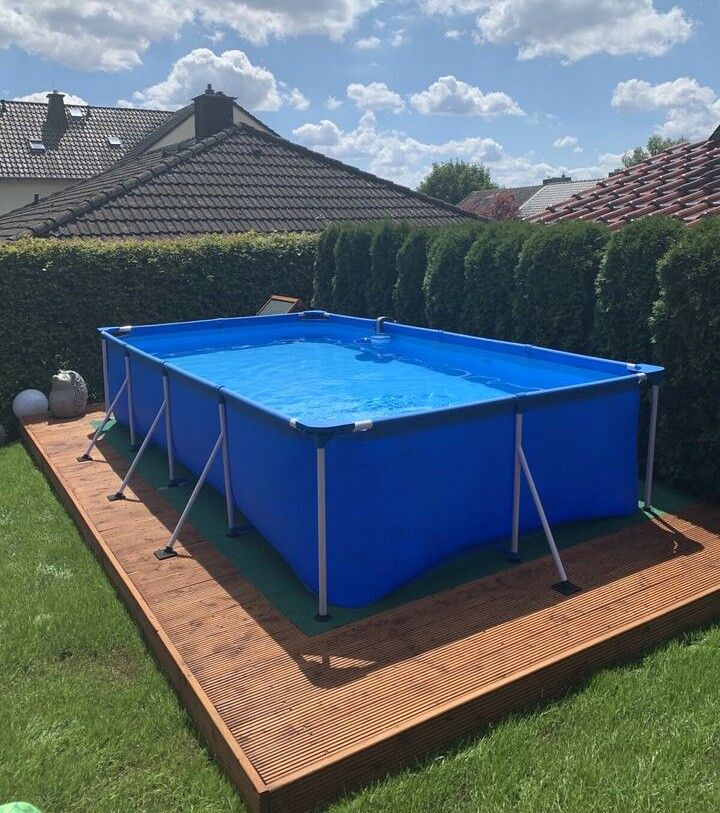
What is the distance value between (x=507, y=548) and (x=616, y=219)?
5.67 meters

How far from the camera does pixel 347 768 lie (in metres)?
2.95

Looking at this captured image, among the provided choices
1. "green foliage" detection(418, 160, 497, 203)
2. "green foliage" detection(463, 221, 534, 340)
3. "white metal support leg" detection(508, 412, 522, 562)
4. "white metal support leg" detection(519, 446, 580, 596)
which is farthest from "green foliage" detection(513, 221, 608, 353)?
"green foliage" detection(418, 160, 497, 203)

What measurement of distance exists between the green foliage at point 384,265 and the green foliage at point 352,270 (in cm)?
29

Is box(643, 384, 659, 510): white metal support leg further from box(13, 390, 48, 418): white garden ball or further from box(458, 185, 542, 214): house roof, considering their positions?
box(458, 185, 542, 214): house roof

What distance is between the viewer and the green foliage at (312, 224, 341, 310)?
12.0m

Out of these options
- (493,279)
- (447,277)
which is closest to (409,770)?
(493,279)

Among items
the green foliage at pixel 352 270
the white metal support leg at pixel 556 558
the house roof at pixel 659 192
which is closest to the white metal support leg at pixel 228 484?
the white metal support leg at pixel 556 558

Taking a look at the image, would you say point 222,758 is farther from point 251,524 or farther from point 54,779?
point 251,524

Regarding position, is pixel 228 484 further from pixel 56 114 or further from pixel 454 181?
pixel 454 181

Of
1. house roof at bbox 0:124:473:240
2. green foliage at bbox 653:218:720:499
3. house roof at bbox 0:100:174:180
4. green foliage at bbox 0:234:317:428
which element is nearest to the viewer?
green foliage at bbox 653:218:720:499

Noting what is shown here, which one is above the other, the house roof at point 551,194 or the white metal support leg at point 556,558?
the house roof at point 551,194

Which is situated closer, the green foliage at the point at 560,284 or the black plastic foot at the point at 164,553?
the black plastic foot at the point at 164,553

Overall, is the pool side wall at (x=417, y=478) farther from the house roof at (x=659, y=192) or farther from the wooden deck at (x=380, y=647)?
the house roof at (x=659, y=192)

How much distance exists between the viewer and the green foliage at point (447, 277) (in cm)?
911
